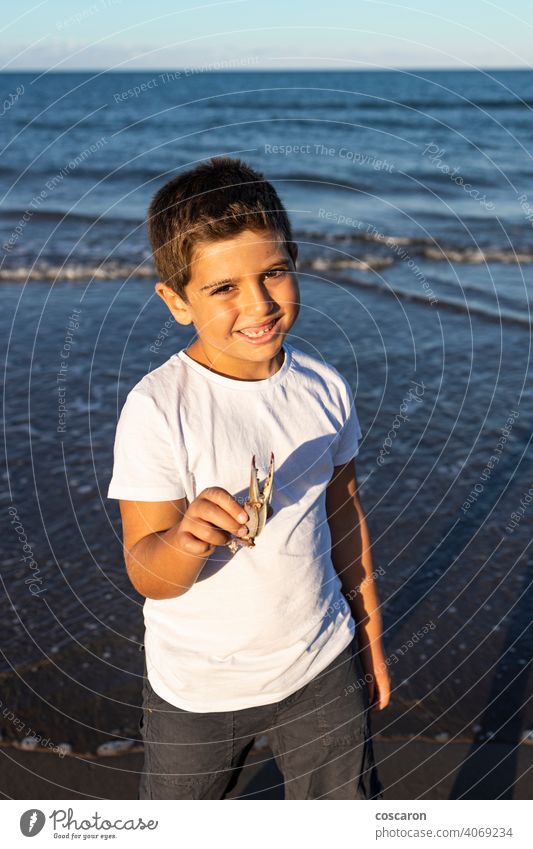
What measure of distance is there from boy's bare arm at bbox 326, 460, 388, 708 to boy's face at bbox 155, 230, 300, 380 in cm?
50

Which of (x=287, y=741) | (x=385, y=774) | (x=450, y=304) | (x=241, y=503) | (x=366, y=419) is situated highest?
(x=450, y=304)

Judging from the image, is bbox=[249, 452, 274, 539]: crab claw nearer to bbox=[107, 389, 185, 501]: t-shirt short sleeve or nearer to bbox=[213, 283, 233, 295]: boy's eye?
bbox=[107, 389, 185, 501]: t-shirt short sleeve

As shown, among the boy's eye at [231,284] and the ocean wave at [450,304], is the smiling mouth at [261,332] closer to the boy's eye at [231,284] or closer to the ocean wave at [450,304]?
the boy's eye at [231,284]

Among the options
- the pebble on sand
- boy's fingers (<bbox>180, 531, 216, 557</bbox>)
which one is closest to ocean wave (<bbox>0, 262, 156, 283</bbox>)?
the pebble on sand

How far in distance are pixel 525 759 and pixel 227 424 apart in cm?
212

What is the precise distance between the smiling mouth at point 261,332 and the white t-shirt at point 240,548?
5.1 inches

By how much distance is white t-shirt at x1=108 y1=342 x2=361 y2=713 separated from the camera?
2045 mm

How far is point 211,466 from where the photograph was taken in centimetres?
210

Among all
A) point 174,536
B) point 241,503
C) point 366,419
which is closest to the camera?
point 174,536

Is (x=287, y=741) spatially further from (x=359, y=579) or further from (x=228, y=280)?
Answer: (x=228, y=280)

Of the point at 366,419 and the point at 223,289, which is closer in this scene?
the point at 223,289

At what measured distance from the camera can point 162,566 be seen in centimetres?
196

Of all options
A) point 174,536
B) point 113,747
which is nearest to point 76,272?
point 113,747

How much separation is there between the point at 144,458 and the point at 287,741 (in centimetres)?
92
